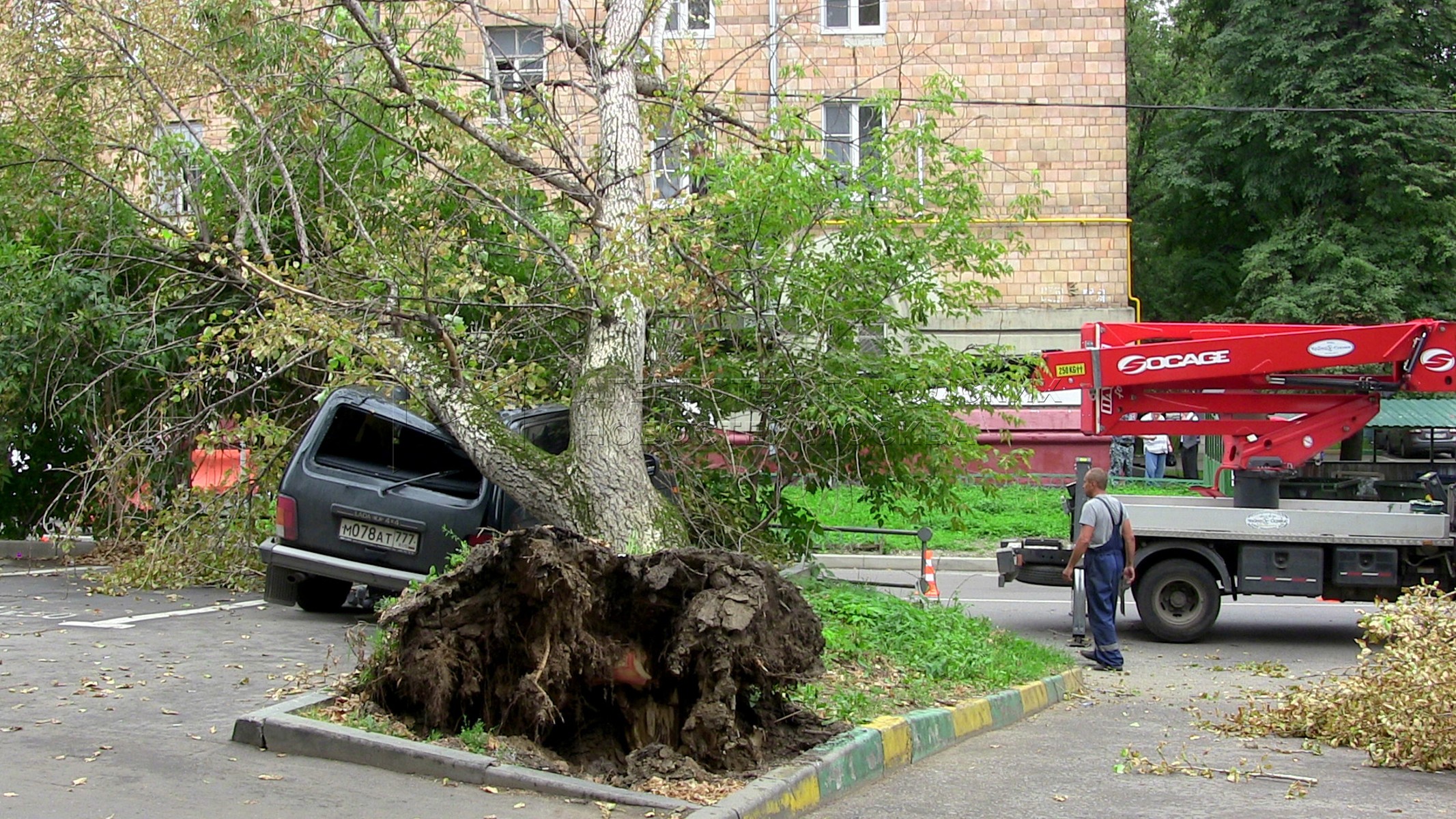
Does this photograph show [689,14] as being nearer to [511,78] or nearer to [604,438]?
[511,78]

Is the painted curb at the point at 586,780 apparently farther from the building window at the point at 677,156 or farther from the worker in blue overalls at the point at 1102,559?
the building window at the point at 677,156

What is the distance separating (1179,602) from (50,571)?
1080cm

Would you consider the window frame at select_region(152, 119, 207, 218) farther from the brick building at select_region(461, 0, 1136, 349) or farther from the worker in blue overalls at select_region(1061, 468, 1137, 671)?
the brick building at select_region(461, 0, 1136, 349)

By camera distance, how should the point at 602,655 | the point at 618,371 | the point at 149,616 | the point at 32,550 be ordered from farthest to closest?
the point at 32,550 → the point at 149,616 → the point at 618,371 → the point at 602,655

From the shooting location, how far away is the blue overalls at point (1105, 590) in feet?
35.4

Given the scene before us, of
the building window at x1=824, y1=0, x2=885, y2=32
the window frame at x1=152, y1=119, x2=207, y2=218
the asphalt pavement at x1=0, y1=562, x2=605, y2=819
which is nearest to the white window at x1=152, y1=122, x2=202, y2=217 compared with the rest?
the window frame at x1=152, y1=119, x2=207, y2=218

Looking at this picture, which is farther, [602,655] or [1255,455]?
[1255,455]

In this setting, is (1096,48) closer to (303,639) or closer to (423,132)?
(423,132)

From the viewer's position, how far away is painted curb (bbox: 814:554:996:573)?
56.7 feet

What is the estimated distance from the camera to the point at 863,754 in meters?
6.34

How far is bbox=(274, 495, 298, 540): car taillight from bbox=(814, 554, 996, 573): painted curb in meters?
8.72

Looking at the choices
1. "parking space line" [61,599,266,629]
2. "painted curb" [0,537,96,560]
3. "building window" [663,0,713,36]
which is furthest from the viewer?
"painted curb" [0,537,96,560]

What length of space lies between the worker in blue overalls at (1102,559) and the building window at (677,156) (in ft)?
13.8

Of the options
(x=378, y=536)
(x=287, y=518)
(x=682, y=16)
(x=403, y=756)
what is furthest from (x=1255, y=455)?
(x=403, y=756)
